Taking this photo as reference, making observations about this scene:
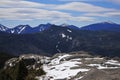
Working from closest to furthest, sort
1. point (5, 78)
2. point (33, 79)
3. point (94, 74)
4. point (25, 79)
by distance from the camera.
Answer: point (94, 74), point (33, 79), point (25, 79), point (5, 78)

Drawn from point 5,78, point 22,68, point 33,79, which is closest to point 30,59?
point 5,78

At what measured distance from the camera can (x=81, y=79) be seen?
58.4 meters

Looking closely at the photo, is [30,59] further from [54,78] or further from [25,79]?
[54,78]

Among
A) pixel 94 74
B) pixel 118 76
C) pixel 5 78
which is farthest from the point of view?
pixel 5 78

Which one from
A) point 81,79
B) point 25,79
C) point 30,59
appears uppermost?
point 81,79

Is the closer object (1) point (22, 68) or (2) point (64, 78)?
(2) point (64, 78)

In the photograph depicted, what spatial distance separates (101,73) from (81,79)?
12.4ft

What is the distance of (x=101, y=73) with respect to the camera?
58844 mm

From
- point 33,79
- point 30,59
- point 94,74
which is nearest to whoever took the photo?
point 94,74

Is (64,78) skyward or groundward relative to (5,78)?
skyward

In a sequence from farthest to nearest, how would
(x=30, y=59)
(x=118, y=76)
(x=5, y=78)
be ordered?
(x=30, y=59) → (x=5, y=78) → (x=118, y=76)

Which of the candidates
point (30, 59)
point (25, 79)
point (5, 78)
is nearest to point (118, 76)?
point (25, 79)

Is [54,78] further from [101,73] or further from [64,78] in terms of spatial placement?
[101,73]

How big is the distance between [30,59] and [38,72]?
96756mm
